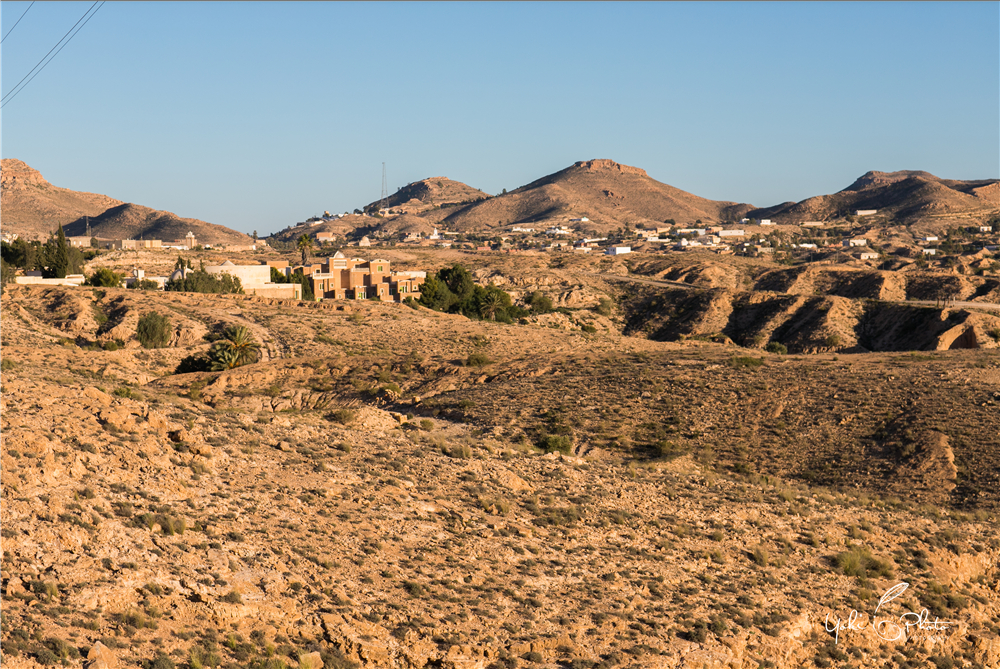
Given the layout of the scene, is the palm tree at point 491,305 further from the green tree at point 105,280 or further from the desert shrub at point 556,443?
the desert shrub at point 556,443

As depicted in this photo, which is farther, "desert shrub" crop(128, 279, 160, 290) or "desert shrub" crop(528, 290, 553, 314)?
"desert shrub" crop(528, 290, 553, 314)

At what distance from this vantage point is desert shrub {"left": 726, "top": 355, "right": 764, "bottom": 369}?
41156 mm

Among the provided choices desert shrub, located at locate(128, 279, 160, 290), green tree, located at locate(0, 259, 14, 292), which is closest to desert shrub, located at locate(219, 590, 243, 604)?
green tree, located at locate(0, 259, 14, 292)

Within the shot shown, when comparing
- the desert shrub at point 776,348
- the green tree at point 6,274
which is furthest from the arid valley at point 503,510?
the desert shrub at point 776,348

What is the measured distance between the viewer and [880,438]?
33.2 m

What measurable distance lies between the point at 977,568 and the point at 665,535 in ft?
27.2

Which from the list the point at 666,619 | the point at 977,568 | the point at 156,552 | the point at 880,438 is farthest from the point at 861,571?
the point at 156,552

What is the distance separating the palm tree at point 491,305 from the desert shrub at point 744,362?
3691 centimetres

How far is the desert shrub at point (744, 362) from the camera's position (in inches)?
1620

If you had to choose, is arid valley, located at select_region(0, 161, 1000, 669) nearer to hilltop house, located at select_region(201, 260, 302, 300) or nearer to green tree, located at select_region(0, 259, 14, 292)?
green tree, located at select_region(0, 259, 14, 292)

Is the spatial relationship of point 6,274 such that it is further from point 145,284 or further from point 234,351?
point 234,351
